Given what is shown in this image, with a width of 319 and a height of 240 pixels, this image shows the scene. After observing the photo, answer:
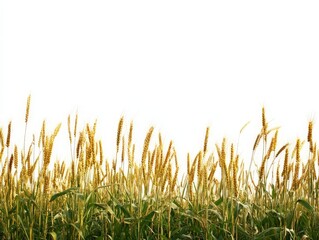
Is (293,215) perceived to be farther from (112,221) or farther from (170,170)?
(112,221)

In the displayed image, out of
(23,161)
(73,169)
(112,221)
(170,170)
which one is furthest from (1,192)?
(170,170)

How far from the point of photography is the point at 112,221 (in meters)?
3.35

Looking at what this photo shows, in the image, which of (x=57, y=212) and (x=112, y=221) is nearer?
(x=112, y=221)

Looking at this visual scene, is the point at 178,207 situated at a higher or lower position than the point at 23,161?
lower

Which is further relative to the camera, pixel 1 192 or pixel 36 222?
pixel 1 192

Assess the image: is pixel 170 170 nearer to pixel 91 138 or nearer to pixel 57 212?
pixel 91 138

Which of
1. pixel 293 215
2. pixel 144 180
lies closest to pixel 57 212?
pixel 144 180

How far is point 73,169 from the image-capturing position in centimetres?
344

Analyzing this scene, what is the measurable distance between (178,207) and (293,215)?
74cm

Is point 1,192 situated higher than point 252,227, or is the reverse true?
point 1,192

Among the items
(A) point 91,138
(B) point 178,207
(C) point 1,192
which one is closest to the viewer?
(A) point 91,138

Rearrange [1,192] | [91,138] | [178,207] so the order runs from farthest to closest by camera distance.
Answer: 1. [1,192]
2. [178,207]
3. [91,138]

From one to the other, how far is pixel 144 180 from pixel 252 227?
0.74 meters

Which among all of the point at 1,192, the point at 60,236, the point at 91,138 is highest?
the point at 91,138
